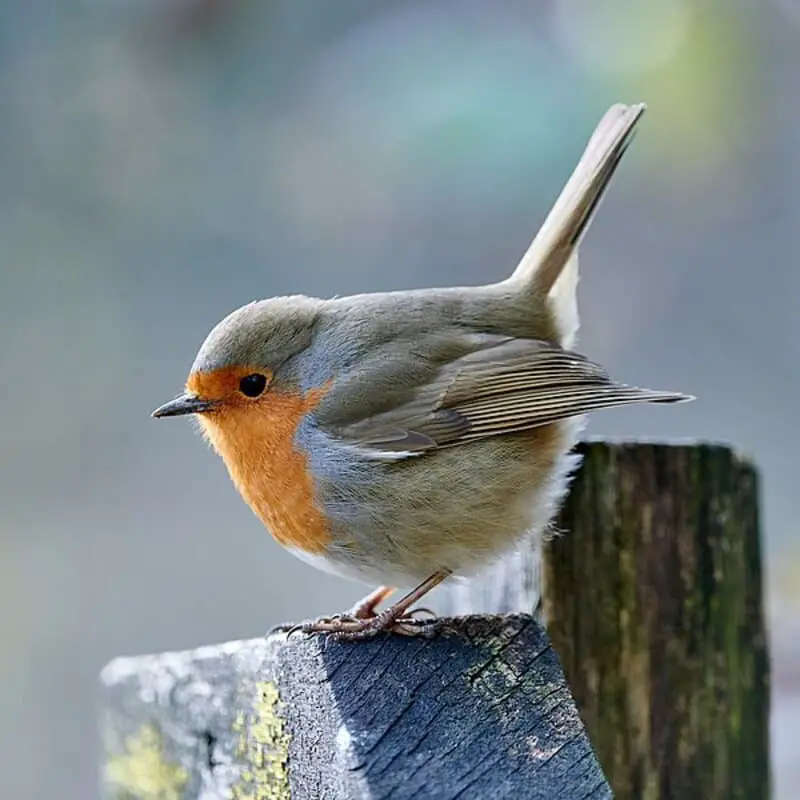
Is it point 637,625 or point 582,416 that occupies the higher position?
point 582,416

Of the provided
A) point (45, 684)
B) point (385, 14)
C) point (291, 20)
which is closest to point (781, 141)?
point (385, 14)

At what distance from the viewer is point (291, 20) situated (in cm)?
423

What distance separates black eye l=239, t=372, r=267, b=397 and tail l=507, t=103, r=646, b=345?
67 centimetres

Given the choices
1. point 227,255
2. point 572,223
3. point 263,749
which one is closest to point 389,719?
point 263,749

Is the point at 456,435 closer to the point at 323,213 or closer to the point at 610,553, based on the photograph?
the point at 610,553

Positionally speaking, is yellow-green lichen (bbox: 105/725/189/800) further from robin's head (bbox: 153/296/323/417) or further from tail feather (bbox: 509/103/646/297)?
tail feather (bbox: 509/103/646/297)

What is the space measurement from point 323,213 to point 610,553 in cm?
250

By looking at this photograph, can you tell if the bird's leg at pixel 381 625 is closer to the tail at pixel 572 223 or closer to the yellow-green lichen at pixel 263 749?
the yellow-green lichen at pixel 263 749

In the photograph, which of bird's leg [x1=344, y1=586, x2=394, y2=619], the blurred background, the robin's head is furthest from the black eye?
the blurred background

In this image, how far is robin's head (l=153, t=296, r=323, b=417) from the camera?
2.43m

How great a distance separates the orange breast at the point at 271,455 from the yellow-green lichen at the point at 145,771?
454 millimetres

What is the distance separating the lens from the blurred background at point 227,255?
3.94 metres

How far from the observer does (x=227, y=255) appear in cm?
447

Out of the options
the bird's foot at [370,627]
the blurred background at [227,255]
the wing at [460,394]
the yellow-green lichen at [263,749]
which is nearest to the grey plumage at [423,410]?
the wing at [460,394]
